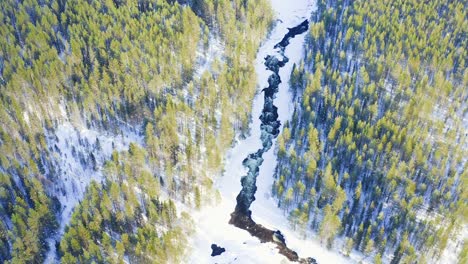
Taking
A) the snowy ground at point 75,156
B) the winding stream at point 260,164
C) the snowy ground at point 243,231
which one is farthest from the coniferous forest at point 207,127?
the winding stream at point 260,164

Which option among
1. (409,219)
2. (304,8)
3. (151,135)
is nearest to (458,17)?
(304,8)

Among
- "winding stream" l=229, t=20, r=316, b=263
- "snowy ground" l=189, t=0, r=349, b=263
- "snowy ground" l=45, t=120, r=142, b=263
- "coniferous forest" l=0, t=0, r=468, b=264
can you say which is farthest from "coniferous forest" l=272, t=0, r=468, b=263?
"snowy ground" l=45, t=120, r=142, b=263

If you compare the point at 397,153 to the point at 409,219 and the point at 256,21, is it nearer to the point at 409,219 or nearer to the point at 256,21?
the point at 409,219

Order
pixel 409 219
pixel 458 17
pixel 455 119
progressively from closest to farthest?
Result: pixel 409 219
pixel 455 119
pixel 458 17

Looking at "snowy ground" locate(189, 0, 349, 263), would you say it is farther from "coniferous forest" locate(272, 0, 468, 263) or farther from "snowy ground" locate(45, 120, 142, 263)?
"snowy ground" locate(45, 120, 142, 263)

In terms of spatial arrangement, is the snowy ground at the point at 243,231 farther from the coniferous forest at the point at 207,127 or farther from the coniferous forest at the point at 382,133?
the coniferous forest at the point at 382,133

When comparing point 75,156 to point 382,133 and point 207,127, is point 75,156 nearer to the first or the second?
point 207,127

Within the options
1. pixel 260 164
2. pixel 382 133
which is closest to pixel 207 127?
pixel 260 164
